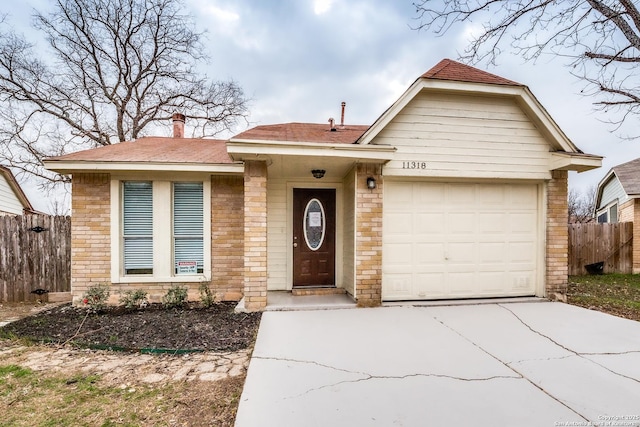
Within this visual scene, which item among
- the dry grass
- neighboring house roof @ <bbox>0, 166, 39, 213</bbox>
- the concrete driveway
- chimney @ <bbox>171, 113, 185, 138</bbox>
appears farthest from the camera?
neighboring house roof @ <bbox>0, 166, 39, 213</bbox>

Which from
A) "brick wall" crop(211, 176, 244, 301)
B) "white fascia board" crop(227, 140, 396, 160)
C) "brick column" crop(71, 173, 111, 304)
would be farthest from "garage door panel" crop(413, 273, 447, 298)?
"brick column" crop(71, 173, 111, 304)

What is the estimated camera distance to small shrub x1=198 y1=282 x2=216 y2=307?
588cm

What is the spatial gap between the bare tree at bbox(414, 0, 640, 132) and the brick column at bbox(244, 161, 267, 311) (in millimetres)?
4341

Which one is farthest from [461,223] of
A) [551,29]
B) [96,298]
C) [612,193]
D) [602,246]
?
[612,193]

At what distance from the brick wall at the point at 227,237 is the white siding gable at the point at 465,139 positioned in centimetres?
310

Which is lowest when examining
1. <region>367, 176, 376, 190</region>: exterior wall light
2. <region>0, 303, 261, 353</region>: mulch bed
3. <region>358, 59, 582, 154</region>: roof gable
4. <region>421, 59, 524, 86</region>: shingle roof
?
<region>0, 303, 261, 353</region>: mulch bed

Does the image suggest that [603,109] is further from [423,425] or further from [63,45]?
[63,45]

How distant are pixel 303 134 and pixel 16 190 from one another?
14788mm

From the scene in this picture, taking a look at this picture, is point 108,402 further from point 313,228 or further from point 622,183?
point 622,183

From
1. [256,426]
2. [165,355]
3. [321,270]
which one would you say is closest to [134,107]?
[321,270]

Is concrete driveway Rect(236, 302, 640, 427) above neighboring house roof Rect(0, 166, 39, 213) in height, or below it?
below

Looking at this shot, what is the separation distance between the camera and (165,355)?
388 centimetres

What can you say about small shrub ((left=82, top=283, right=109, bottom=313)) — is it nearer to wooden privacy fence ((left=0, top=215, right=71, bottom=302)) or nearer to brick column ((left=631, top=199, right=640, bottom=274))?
wooden privacy fence ((left=0, top=215, right=71, bottom=302))

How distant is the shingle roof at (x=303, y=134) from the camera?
217 inches
